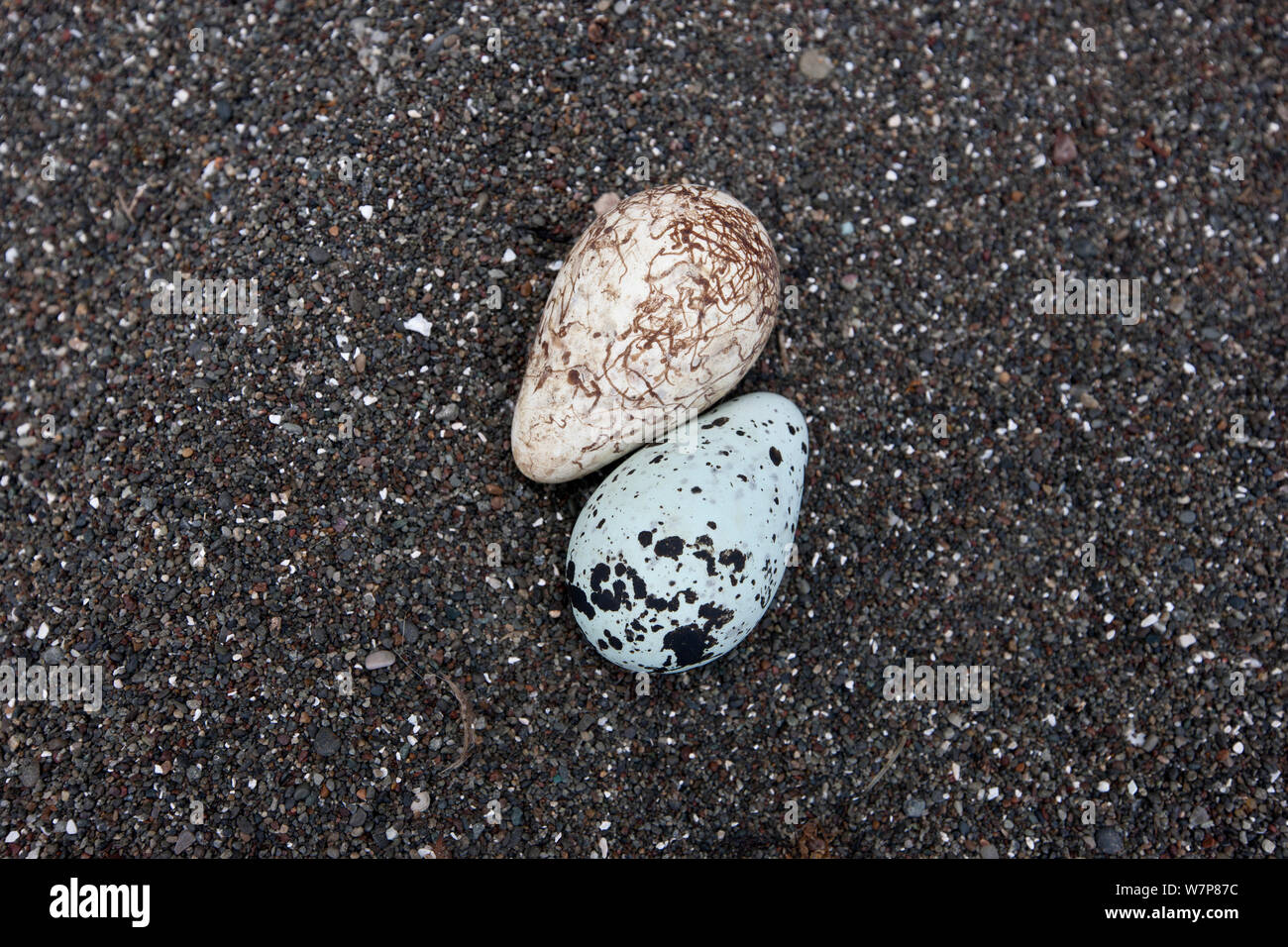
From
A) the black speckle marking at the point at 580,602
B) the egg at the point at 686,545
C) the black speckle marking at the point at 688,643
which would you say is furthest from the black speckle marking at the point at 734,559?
the black speckle marking at the point at 580,602

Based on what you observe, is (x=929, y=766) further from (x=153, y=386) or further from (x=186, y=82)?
(x=186, y=82)

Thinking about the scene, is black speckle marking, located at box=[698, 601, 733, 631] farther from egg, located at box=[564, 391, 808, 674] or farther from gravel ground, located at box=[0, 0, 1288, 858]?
gravel ground, located at box=[0, 0, 1288, 858]

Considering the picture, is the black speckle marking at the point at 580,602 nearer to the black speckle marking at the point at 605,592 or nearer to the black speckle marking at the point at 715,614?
the black speckle marking at the point at 605,592

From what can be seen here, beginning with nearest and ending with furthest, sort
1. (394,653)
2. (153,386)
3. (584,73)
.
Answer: (394,653), (153,386), (584,73)

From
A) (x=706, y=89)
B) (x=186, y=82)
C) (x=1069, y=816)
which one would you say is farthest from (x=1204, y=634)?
(x=186, y=82)

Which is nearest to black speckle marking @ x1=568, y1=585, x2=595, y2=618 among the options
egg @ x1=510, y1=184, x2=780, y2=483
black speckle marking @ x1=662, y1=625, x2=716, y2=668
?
black speckle marking @ x1=662, y1=625, x2=716, y2=668
